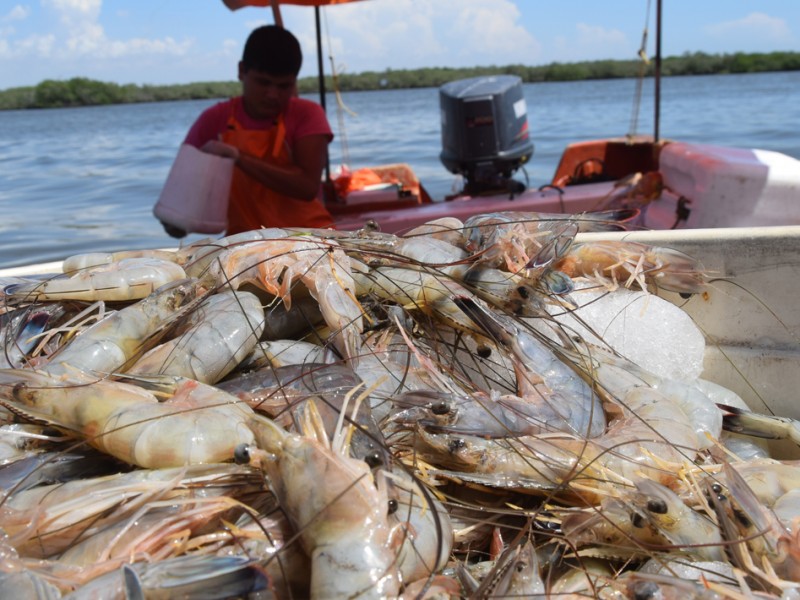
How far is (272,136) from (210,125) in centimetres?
46

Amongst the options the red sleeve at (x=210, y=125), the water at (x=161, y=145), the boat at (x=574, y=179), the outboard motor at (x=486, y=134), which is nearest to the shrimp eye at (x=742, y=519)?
the boat at (x=574, y=179)

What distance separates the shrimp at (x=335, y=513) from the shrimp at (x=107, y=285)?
1152mm

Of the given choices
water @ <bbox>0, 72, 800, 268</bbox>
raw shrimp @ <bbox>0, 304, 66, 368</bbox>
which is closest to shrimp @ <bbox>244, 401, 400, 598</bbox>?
raw shrimp @ <bbox>0, 304, 66, 368</bbox>

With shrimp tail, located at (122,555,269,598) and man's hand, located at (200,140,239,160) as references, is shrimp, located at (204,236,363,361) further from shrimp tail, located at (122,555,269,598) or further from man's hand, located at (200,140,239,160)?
man's hand, located at (200,140,239,160)

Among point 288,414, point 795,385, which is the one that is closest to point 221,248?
point 288,414

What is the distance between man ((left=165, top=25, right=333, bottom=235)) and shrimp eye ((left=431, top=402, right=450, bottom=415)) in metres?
3.31

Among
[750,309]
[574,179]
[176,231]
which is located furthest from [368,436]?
[574,179]

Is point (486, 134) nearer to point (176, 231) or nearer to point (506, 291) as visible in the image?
point (176, 231)

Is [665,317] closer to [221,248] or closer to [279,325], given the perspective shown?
[279,325]

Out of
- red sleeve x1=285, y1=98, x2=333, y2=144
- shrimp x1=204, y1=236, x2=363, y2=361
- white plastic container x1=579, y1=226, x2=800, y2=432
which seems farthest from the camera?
red sleeve x1=285, y1=98, x2=333, y2=144

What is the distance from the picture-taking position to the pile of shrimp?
143cm

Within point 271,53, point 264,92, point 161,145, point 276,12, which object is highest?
point 276,12

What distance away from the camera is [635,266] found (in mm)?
2695

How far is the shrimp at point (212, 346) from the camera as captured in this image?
205cm
